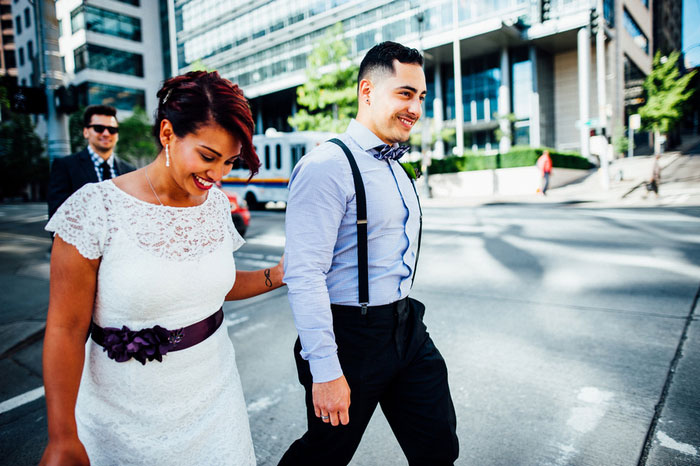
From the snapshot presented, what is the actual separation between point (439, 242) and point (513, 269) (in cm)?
252

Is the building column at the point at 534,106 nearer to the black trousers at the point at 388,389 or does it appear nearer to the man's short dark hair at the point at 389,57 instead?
the man's short dark hair at the point at 389,57

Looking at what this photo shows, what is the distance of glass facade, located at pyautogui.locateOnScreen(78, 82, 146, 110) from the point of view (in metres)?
45.8

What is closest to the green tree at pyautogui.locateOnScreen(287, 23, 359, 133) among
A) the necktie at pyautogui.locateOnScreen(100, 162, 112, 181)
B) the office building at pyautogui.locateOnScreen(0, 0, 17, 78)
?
the necktie at pyautogui.locateOnScreen(100, 162, 112, 181)

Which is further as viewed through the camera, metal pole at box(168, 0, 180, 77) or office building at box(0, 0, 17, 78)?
office building at box(0, 0, 17, 78)

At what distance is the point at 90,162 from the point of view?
13.6ft

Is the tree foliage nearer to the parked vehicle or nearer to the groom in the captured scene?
the parked vehicle

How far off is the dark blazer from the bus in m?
14.9

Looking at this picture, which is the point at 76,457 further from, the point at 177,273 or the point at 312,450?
the point at 312,450

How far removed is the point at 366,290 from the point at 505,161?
74.5 feet

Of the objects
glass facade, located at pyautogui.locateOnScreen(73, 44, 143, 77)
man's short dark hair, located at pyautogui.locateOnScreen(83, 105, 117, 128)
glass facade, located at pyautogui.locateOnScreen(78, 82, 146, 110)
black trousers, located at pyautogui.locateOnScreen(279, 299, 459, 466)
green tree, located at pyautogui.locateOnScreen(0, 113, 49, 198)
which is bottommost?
black trousers, located at pyautogui.locateOnScreen(279, 299, 459, 466)

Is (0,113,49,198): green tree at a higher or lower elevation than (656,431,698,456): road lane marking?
higher

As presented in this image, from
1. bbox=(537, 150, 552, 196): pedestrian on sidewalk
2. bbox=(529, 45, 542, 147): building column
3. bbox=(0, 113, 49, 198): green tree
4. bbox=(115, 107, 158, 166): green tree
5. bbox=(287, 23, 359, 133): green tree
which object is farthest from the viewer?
bbox=(0, 113, 49, 198): green tree

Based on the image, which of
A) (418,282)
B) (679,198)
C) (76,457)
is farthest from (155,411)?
(679,198)

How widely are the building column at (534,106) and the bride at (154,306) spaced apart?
111 feet
